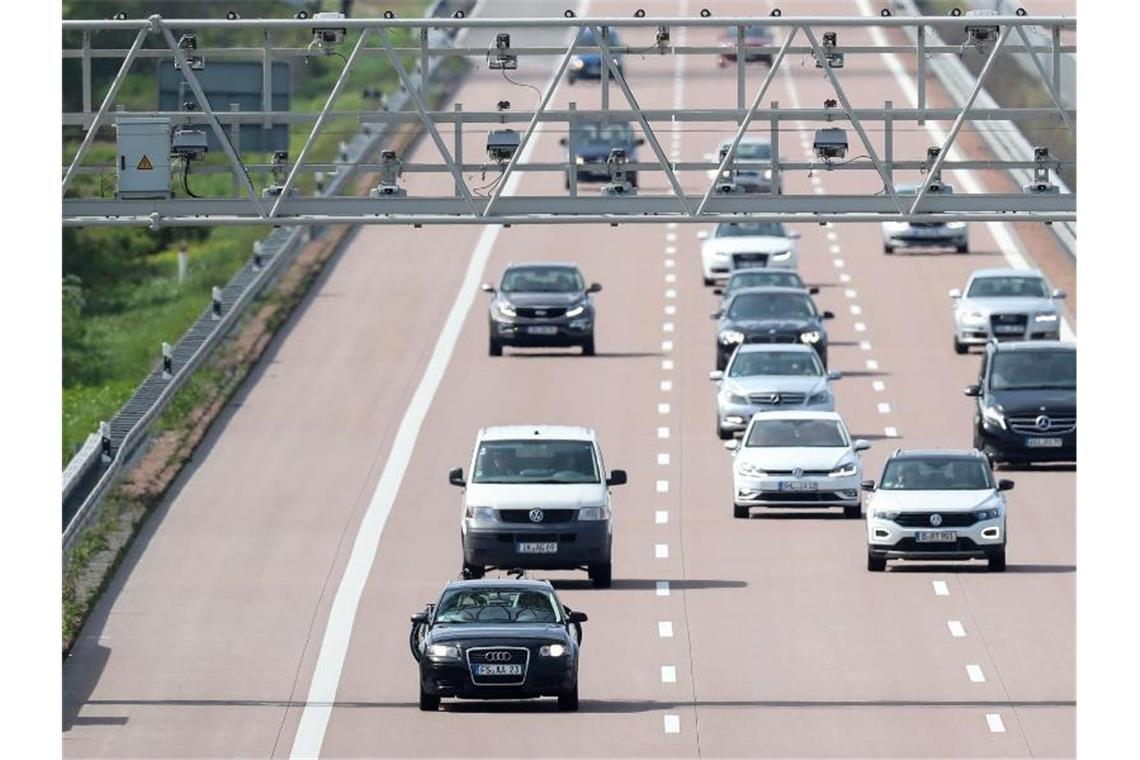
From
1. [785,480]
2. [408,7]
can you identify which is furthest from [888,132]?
[408,7]

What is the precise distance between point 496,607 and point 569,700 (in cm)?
112

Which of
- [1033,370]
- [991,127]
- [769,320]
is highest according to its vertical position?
[991,127]

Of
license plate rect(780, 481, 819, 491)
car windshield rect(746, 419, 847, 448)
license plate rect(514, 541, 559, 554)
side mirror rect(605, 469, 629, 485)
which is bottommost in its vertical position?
license plate rect(514, 541, 559, 554)

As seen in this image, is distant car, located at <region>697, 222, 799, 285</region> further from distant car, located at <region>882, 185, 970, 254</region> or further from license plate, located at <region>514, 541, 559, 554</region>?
license plate, located at <region>514, 541, 559, 554</region>

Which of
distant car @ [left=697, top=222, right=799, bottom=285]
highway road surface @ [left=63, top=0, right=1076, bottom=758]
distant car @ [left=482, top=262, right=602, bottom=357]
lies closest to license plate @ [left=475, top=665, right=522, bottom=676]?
highway road surface @ [left=63, top=0, right=1076, bottom=758]

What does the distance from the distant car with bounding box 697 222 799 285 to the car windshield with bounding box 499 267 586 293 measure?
303 inches

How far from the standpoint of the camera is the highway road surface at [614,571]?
31688 millimetres

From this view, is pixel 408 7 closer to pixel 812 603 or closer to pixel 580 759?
pixel 812 603

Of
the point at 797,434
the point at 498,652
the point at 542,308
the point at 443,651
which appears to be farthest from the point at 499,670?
the point at 542,308

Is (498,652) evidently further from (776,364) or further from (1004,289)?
(1004,289)

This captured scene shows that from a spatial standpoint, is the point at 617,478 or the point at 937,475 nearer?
the point at 617,478

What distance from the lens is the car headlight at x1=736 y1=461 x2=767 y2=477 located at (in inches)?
1705

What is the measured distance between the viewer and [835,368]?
185 feet

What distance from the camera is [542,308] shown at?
56.1 metres
